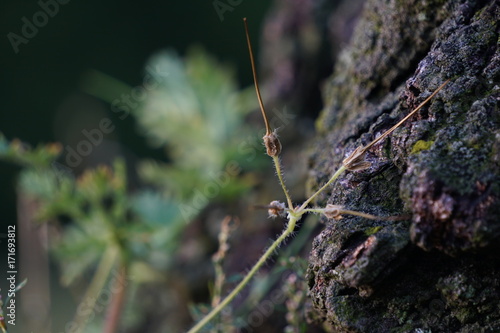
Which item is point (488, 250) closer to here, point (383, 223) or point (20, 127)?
point (383, 223)

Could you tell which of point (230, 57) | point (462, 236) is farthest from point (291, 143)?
point (230, 57)

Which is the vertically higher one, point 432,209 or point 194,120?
point 194,120

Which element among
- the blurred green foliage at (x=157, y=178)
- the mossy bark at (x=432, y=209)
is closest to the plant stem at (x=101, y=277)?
the blurred green foliage at (x=157, y=178)

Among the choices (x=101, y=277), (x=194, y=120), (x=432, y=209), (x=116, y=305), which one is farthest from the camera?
(x=194, y=120)

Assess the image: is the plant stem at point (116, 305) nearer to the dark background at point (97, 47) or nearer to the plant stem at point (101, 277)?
the plant stem at point (101, 277)

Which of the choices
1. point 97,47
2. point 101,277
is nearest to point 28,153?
point 101,277

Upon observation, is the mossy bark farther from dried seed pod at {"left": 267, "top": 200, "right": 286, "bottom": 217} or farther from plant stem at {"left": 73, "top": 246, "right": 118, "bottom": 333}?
plant stem at {"left": 73, "top": 246, "right": 118, "bottom": 333}

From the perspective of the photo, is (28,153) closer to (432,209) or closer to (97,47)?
Result: (432,209)
